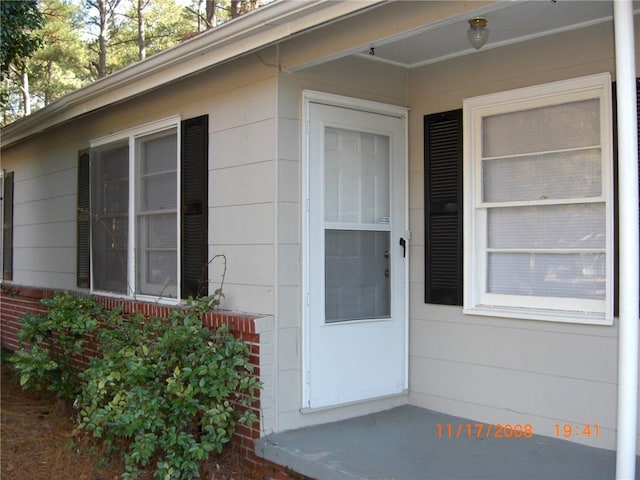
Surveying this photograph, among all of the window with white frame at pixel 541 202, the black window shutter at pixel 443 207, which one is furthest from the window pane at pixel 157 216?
the window with white frame at pixel 541 202

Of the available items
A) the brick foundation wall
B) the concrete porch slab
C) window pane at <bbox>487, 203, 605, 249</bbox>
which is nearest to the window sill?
window pane at <bbox>487, 203, 605, 249</bbox>

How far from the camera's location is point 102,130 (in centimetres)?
616

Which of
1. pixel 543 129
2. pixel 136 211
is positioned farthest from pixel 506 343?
pixel 136 211

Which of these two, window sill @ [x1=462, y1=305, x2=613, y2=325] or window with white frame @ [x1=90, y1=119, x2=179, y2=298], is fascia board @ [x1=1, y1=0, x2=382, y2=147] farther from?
window sill @ [x1=462, y1=305, x2=613, y2=325]

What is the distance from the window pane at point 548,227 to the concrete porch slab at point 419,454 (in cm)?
120

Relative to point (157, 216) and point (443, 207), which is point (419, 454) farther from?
point (157, 216)

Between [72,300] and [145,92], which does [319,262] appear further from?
[72,300]

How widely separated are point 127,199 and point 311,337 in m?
2.45

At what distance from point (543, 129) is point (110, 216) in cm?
391

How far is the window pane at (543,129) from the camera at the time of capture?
12.8ft

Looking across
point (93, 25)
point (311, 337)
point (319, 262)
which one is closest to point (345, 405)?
point (311, 337)

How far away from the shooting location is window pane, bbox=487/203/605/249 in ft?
12.8

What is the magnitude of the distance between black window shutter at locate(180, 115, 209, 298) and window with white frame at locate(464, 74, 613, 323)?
188 cm

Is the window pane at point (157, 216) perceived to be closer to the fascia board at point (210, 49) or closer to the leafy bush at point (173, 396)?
the fascia board at point (210, 49)
